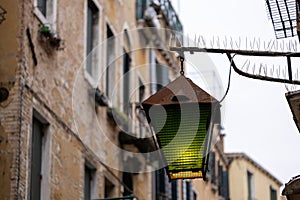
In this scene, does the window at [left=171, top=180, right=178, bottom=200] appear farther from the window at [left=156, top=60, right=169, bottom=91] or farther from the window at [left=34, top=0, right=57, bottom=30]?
the window at [left=34, top=0, right=57, bottom=30]

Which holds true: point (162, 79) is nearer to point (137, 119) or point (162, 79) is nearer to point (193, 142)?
point (137, 119)

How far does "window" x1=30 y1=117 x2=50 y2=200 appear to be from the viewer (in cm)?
1459

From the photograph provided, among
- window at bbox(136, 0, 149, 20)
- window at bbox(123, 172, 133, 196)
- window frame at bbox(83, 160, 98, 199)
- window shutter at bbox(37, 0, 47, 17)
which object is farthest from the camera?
window at bbox(136, 0, 149, 20)

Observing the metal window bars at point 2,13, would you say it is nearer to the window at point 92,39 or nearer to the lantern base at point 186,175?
the window at point 92,39

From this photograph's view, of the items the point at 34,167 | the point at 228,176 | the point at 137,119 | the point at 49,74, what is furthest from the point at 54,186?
the point at 228,176

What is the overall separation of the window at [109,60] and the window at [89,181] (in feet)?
7.52

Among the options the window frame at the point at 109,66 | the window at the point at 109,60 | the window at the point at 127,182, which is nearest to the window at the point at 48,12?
the window frame at the point at 109,66

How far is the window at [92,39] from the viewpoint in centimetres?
1862

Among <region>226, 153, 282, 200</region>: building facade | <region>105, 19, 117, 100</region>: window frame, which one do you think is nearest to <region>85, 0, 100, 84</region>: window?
<region>105, 19, 117, 100</region>: window frame

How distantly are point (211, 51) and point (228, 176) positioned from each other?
26814 millimetres

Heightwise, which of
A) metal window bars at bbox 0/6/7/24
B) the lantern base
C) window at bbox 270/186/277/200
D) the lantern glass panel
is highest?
metal window bars at bbox 0/6/7/24

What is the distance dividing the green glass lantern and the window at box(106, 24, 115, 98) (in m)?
11.3

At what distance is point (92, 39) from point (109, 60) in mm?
1037

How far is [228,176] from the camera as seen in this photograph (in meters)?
35.0
